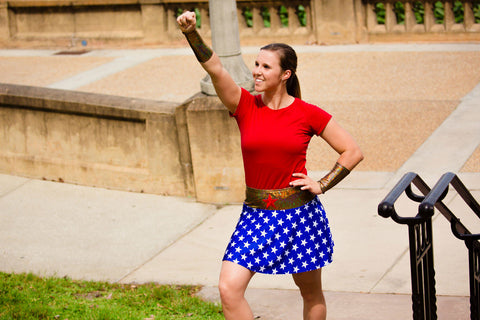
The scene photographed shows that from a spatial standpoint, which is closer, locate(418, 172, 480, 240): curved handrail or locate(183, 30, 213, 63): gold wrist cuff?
locate(418, 172, 480, 240): curved handrail

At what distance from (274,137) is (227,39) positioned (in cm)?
363

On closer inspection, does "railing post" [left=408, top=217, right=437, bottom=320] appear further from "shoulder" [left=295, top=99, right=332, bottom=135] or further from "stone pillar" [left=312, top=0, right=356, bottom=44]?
"stone pillar" [left=312, top=0, right=356, bottom=44]

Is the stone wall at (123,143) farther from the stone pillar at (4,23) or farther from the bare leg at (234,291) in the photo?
the stone pillar at (4,23)

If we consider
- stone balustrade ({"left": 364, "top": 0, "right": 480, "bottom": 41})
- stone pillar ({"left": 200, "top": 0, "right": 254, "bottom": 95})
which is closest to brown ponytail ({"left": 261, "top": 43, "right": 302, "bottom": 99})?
stone pillar ({"left": 200, "top": 0, "right": 254, "bottom": 95})

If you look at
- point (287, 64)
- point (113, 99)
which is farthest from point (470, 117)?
point (287, 64)

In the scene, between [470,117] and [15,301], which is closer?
[15,301]

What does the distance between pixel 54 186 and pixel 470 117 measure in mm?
5049

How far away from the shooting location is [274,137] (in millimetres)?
4129

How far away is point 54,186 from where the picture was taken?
857 cm

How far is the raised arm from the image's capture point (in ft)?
13.3

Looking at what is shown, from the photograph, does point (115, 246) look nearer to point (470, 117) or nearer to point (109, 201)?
point (109, 201)

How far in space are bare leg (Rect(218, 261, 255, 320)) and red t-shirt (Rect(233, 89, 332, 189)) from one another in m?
0.48

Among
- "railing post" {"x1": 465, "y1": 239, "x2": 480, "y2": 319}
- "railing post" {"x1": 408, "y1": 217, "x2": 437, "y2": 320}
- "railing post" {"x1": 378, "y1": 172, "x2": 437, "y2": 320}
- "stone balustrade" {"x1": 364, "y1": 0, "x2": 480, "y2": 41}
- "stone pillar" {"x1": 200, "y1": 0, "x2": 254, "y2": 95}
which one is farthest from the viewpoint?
"stone balustrade" {"x1": 364, "y1": 0, "x2": 480, "y2": 41}

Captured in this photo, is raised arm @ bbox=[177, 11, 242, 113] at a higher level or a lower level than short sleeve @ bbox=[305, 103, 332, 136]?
higher
